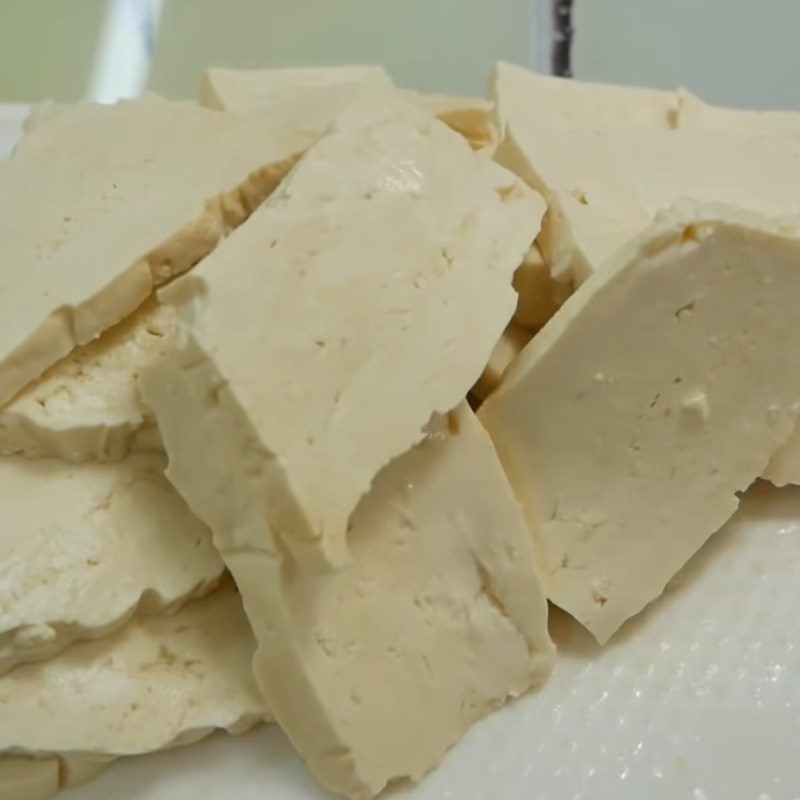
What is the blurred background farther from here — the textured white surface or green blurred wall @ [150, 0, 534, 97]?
the textured white surface

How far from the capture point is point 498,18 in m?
3.06

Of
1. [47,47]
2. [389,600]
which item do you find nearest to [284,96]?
[389,600]

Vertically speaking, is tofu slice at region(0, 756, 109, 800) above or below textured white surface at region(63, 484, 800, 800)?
above

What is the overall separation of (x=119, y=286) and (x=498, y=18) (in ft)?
6.81

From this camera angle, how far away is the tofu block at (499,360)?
1452mm

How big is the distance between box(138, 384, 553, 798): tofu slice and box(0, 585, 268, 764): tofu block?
9 centimetres

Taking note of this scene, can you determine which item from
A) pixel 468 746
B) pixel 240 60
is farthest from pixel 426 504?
pixel 240 60

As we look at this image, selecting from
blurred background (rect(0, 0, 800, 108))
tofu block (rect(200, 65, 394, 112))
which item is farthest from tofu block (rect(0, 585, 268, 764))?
blurred background (rect(0, 0, 800, 108))

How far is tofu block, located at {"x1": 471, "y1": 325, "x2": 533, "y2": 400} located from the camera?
4.76ft

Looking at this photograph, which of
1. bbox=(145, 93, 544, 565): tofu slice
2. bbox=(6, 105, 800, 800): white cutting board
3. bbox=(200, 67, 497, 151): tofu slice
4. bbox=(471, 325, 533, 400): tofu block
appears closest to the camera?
bbox=(145, 93, 544, 565): tofu slice

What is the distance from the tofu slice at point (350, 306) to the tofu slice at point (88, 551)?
206 millimetres

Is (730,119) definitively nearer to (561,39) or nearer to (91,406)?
(561,39)

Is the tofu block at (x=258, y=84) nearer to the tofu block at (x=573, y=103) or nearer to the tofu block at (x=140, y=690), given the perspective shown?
the tofu block at (x=573, y=103)

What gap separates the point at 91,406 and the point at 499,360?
0.57 metres
